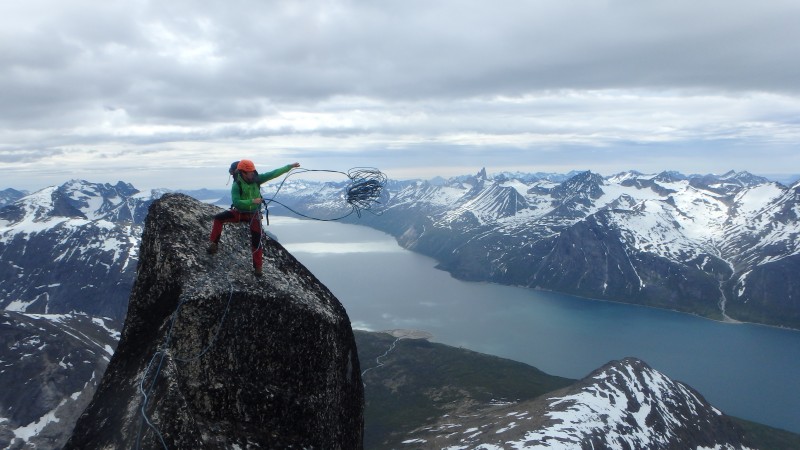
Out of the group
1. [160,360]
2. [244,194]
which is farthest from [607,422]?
[160,360]

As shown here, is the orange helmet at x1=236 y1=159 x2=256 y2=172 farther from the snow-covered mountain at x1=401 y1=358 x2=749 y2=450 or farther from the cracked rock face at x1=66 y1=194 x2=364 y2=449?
the snow-covered mountain at x1=401 y1=358 x2=749 y2=450

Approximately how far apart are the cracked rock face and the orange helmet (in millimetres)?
2626

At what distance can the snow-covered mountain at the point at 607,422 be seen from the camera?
273ft

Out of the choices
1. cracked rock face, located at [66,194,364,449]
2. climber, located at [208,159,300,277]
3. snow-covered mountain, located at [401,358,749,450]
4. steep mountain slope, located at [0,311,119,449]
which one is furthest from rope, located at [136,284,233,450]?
steep mountain slope, located at [0,311,119,449]

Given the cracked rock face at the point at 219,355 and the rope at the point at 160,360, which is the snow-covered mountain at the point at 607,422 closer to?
the cracked rock face at the point at 219,355

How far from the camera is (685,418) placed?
10288cm

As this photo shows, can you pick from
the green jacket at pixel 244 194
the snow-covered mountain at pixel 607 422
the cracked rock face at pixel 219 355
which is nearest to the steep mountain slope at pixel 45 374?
the snow-covered mountain at pixel 607 422

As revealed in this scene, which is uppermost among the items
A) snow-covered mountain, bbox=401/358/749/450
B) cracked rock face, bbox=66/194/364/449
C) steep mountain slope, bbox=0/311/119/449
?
cracked rock face, bbox=66/194/364/449

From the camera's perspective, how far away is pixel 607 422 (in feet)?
295

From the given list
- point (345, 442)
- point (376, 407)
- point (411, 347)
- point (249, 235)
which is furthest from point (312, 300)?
point (411, 347)

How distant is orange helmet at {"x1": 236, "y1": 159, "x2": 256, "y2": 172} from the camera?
48.6 ft

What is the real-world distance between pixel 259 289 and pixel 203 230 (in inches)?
123

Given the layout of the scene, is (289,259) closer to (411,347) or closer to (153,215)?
(153,215)

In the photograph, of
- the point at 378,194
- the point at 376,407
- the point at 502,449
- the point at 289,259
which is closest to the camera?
the point at 289,259
